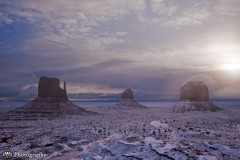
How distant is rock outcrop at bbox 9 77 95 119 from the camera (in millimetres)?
70188

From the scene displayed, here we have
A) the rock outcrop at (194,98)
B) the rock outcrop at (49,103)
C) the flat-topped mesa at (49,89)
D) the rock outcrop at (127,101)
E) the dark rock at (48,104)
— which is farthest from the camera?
the rock outcrop at (127,101)

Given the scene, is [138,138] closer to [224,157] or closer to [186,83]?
[224,157]

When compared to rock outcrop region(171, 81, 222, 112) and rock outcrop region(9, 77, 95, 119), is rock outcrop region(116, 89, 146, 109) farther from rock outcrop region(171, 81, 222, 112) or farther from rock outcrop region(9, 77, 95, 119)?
rock outcrop region(9, 77, 95, 119)

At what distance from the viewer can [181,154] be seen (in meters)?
14.6

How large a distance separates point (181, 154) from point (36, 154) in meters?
12.1

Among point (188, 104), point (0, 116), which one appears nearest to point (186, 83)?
point (188, 104)

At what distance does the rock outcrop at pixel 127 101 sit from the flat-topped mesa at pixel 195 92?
45504 mm

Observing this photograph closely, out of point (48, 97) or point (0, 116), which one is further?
point (48, 97)

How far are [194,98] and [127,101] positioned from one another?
173ft

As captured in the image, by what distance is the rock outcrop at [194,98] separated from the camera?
95.6m

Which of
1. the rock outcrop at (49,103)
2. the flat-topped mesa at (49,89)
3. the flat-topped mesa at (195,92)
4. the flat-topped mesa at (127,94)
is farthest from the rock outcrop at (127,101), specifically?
the flat-topped mesa at (49,89)

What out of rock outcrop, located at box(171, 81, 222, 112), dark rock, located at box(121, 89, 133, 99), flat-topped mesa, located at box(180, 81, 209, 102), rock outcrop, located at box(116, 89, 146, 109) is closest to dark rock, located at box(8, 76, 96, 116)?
rock outcrop, located at box(171, 81, 222, 112)

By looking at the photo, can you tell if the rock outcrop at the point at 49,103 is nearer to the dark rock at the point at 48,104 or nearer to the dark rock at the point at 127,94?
the dark rock at the point at 48,104

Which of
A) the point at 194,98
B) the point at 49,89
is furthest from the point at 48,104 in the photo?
the point at 194,98
